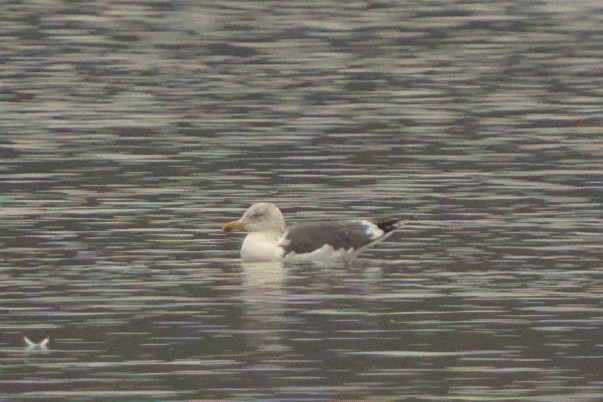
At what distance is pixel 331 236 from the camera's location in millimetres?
19969

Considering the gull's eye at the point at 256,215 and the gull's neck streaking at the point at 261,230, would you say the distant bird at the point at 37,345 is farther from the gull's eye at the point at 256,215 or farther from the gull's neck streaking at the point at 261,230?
the gull's eye at the point at 256,215

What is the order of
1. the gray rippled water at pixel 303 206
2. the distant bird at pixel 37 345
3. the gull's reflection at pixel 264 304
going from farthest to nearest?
the gull's reflection at pixel 264 304 → the distant bird at pixel 37 345 → the gray rippled water at pixel 303 206

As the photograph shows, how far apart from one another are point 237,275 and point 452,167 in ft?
21.8

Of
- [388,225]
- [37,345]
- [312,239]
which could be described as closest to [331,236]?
[312,239]

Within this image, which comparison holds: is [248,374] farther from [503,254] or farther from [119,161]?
[119,161]

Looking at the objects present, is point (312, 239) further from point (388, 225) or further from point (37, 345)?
point (37, 345)

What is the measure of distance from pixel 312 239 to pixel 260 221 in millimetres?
588

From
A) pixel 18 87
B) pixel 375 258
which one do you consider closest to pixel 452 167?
pixel 375 258

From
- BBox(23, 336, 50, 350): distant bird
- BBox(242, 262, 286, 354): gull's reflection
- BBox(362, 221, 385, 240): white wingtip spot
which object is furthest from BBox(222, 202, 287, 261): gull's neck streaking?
BBox(23, 336, 50, 350): distant bird

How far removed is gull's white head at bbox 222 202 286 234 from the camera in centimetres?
2017

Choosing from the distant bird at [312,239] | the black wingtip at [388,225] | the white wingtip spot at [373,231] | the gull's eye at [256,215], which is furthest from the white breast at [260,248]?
the black wingtip at [388,225]

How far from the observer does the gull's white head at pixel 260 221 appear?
20172mm

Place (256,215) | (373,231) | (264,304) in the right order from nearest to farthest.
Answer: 1. (264,304)
2. (373,231)
3. (256,215)

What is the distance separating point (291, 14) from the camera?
45906mm
